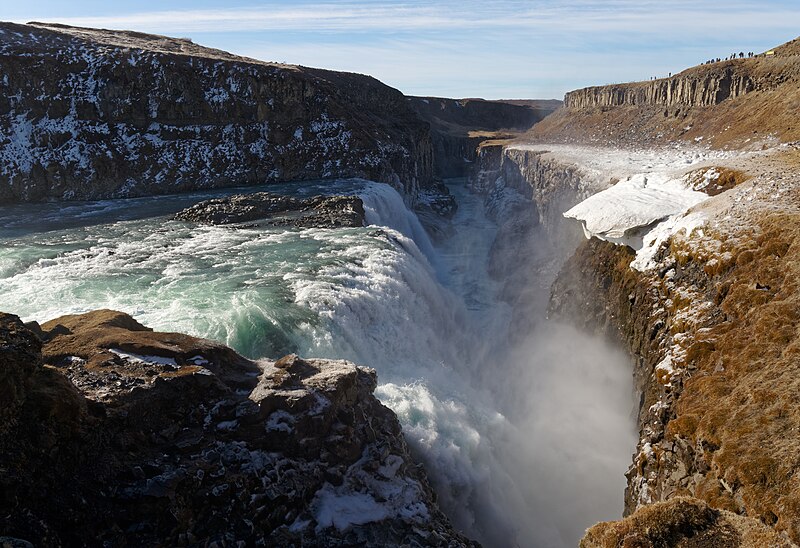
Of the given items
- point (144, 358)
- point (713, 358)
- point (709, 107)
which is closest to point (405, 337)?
point (713, 358)

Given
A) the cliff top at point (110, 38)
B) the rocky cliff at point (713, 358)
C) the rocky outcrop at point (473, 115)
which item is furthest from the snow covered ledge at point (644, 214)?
the rocky outcrop at point (473, 115)

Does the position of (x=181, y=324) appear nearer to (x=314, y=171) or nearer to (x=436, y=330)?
(x=436, y=330)

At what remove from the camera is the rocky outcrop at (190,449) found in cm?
742

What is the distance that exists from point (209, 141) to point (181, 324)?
3928 cm

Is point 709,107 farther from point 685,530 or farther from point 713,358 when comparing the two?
point 685,530

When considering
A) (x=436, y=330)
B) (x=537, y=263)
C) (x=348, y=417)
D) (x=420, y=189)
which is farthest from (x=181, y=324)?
(x=420, y=189)

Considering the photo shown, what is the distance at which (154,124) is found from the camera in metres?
50.7

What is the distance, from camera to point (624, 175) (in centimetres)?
3231

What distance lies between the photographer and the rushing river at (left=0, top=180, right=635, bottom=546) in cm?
1527

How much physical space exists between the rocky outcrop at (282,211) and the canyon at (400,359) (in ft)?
1.07

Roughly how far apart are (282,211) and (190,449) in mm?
29106

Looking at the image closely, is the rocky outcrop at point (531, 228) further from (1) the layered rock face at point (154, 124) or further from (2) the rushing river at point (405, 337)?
(1) the layered rock face at point (154, 124)

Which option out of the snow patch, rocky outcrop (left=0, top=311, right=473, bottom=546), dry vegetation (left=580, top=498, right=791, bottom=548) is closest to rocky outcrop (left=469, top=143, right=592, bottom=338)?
rocky outcrop (left=0, top=311, right=473, bottom=546)

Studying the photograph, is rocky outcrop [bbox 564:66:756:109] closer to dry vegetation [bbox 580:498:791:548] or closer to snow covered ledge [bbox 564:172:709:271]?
snow covered ledge [bbox 564:172:709:271]
